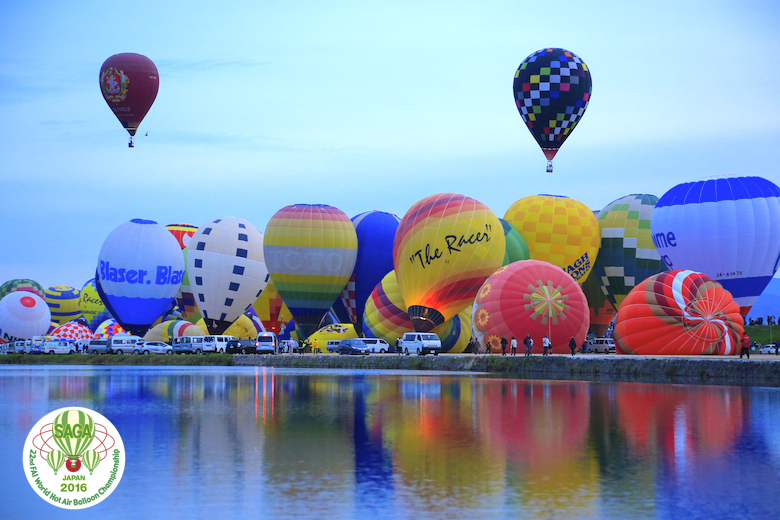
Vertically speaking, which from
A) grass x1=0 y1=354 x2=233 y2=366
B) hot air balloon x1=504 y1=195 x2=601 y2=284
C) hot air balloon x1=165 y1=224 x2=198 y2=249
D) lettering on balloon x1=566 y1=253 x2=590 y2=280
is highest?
hot air balloon x1=165 y1=224 x2=198 y2=249

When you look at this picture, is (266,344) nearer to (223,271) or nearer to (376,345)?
(223,271)

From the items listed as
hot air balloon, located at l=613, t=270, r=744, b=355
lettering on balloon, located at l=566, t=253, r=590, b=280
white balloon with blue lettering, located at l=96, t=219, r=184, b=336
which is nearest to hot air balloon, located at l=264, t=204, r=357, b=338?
white balloon with blue lettering, located at l=96, t=219, r=184, b=336

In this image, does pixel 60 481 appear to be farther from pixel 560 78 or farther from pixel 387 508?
pixel 560 78

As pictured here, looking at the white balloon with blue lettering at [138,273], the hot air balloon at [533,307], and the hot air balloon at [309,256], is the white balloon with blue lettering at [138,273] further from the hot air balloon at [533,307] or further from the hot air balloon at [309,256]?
the hot air balloon at [533,307]

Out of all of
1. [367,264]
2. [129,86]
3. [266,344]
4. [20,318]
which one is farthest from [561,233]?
[20,318]

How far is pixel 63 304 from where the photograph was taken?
312 ft

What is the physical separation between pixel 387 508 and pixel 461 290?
35.9 m

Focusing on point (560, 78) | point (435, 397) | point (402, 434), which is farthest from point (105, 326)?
point (402, 434)

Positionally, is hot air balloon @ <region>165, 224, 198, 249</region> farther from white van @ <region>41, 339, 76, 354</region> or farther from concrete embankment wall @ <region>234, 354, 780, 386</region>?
concrete embankment wall @ <region>234, 354, 780, 386</region>

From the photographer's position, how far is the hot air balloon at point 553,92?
48.7 meters

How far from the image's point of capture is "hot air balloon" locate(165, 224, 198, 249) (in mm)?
73575

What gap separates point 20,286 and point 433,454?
100 metres

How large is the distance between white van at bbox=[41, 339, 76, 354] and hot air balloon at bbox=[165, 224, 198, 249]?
13.4 meters

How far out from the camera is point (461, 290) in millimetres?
45562
